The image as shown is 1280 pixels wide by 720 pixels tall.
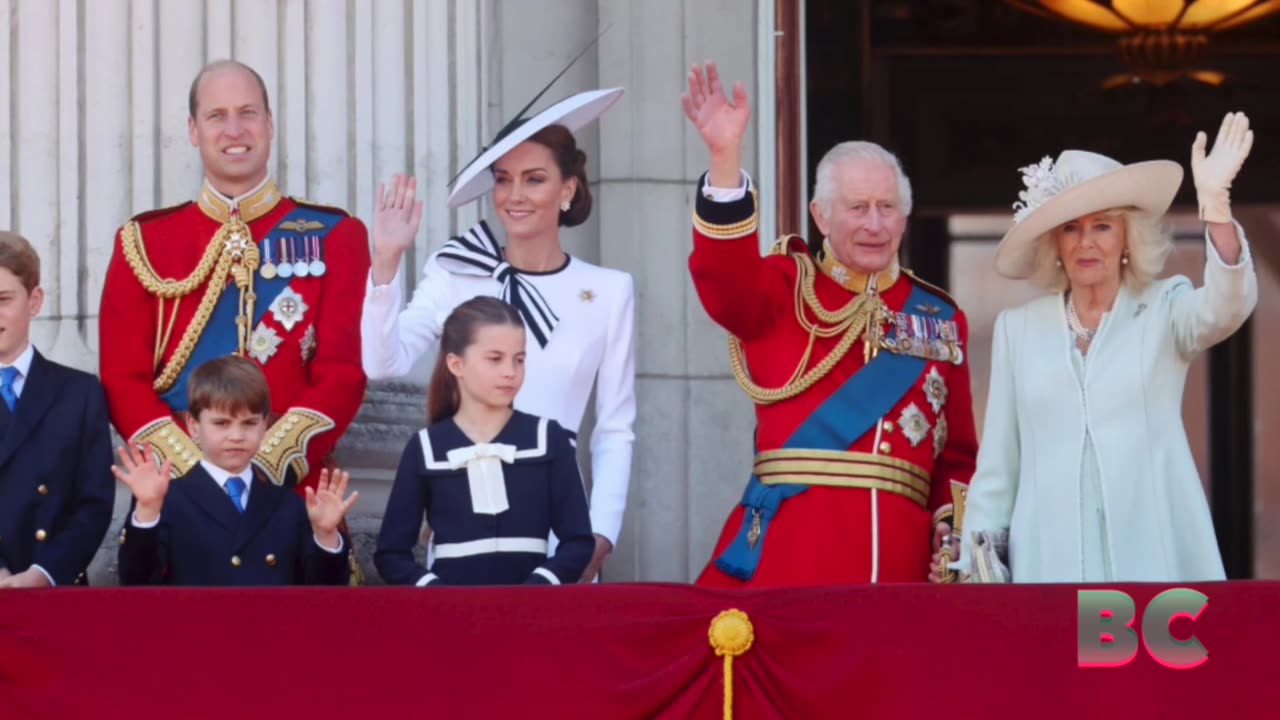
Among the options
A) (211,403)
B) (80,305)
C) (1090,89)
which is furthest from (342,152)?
(1090,89)

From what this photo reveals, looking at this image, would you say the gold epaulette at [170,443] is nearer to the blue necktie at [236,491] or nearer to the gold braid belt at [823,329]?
the blue necktie at [236,491]

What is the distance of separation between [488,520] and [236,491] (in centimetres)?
51

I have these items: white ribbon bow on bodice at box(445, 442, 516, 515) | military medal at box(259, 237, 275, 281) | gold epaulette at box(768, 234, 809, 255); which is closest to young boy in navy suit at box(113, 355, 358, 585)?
white ribbon bow on bodice at box(445, 442, 516, 515)

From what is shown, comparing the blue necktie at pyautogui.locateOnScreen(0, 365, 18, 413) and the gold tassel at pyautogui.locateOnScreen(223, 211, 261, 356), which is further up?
the gold tassel at pyautogui.locateOnScreen(223, 211, 261, 356)

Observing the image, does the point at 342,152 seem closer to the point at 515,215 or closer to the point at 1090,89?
the point at 515,215

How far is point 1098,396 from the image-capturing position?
17.5 ft

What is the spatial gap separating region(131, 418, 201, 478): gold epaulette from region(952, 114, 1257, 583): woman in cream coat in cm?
158

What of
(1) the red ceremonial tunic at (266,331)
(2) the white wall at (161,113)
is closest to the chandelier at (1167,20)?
(2) the white wall at (161,113)

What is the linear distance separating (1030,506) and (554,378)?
1119 millimetres

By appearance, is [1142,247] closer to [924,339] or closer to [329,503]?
[924,339]

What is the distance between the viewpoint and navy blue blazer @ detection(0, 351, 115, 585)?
5395 millimetres

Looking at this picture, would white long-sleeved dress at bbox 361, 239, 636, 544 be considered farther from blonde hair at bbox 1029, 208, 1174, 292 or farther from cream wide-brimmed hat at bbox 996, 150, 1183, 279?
blonde hair at bbox 1029, 208, 1174, 292

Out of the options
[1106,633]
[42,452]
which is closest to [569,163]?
[42,452]

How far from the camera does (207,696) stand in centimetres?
478
